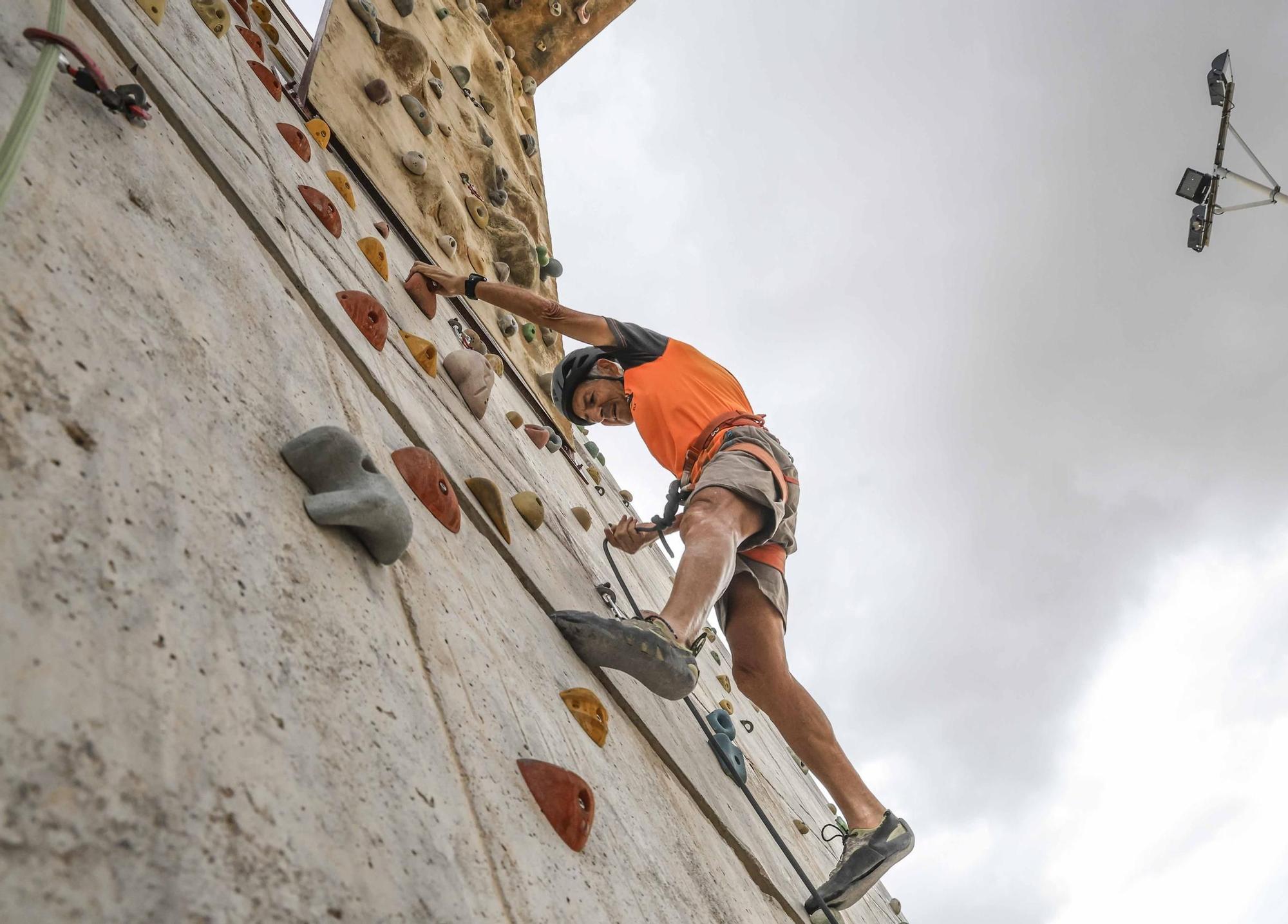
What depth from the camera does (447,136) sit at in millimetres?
3182

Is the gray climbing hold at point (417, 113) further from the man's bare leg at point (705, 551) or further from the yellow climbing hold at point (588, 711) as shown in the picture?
the yellow climbing hold at point (588, 711)

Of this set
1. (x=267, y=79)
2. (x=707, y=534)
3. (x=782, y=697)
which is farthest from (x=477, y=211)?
(x=782, y=697)

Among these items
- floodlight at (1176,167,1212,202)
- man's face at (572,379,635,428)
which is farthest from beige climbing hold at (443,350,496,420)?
floodlight at (1176,167,1212,202)

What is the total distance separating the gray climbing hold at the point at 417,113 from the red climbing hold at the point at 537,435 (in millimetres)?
1116

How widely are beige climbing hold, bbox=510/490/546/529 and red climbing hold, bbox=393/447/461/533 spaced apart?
18.7 inches

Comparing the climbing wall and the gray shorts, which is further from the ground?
the climbing wall

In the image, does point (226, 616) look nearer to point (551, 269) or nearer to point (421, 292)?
point (421, 292)

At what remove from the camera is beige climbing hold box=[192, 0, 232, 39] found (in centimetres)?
152

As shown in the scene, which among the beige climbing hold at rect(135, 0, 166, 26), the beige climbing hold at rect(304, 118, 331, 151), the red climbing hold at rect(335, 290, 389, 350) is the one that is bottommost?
the red climbing hold at rect(335, 290, 389, 350)

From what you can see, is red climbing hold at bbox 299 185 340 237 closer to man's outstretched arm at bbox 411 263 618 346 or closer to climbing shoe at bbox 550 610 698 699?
man's outstretched arm at bbox 411 263 618 346

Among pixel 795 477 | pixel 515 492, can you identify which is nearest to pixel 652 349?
pixel 795 477

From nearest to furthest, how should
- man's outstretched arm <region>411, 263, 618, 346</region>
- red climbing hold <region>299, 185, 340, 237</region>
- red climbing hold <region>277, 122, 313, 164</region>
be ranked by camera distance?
1. red climbing hold <region>299, 185, 340, 237</region>
2. red climbing hold <region>277, 122, 313, 164</region>
3. man's outstretched arm <region>411, 263, 618, 346</region>

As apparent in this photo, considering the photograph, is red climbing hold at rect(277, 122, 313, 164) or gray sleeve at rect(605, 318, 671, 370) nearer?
red climbing hold at rect(277, 122, 313, 164)

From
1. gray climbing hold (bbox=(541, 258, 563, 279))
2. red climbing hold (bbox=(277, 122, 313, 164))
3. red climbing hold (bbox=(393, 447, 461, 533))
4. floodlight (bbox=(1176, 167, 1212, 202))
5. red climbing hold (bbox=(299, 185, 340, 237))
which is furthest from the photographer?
floodlight (bbox=(1176, 167, 1212, 202))
